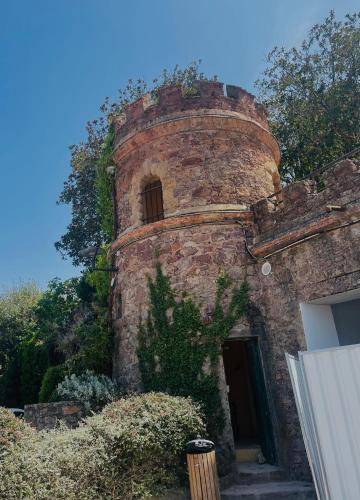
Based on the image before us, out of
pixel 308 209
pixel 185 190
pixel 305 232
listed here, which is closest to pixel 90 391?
pixel 185 190

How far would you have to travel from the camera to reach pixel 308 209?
7859mm

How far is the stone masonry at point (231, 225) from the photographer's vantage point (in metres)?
7.42

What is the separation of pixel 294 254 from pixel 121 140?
5.46m

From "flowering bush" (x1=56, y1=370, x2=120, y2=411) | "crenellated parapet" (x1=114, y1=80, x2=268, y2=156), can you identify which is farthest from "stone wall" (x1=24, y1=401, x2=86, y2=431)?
"crenellated parapet" (x1=114, y1=80, x2=268, y2=156)

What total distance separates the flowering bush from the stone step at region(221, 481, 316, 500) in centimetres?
305

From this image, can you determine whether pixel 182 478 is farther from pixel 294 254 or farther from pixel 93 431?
pixel 294 254

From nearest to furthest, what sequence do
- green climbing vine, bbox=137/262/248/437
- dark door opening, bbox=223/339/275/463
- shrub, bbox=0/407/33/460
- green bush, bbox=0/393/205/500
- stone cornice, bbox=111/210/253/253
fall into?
1. green bush, bbox=0/393/205/500
2. shrub, bbox=0/407/33/460
3. green climbing vine, bbox=137/262/248/437
4. stone cornice, bbox=111/210/253/253
5. dark door opening, bbox=223/339/275/463

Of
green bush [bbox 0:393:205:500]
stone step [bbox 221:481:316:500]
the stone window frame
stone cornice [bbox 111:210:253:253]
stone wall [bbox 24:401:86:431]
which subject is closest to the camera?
green bush [bbox 0:393:205:500]

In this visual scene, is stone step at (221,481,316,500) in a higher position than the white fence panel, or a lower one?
lower

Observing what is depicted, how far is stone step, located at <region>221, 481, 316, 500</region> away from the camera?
6.44 m

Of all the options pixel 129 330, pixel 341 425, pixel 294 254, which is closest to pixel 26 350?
pixel 129 330

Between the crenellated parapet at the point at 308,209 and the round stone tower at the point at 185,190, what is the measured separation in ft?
1.48

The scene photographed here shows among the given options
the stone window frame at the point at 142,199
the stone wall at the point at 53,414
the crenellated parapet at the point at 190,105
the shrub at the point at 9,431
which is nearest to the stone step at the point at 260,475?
the stone wall at the point at 53,414

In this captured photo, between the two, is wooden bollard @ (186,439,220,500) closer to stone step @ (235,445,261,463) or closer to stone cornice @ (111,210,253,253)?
stone step @ (235,445,261,463)
